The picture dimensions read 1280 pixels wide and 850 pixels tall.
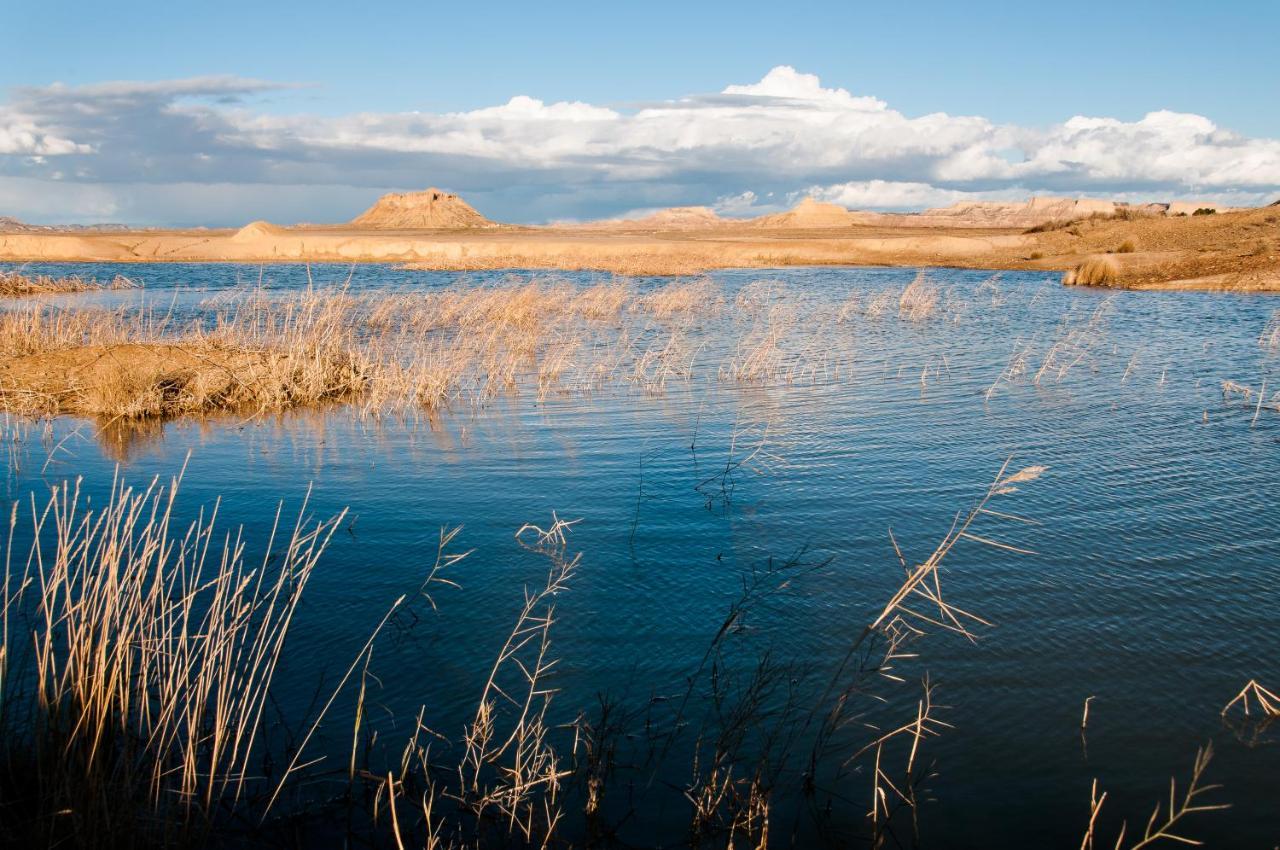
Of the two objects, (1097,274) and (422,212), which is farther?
(422,212)

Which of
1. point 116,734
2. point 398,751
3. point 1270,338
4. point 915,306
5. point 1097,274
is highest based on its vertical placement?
point 1097,274

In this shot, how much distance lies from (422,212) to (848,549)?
13626 cm

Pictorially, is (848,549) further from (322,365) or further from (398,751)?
(322,365)

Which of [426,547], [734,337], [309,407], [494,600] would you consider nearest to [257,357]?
[309,407]

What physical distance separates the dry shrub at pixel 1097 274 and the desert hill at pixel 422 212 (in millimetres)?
104606

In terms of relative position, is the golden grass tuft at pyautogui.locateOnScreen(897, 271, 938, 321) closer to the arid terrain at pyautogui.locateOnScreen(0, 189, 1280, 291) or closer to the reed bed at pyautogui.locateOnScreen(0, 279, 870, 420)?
the reed bed at pyautogui.locateOnScreen(0, 279, 870, 420)

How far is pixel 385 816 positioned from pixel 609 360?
1313 centimetres

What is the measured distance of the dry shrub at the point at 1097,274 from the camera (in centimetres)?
3397

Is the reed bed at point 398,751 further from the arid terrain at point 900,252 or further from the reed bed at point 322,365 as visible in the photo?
the arid terrain at point 900,252

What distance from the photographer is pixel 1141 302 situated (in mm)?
27359

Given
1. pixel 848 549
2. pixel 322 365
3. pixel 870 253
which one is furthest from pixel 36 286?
pixel 870 253

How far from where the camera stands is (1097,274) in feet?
112

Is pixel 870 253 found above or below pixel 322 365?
above

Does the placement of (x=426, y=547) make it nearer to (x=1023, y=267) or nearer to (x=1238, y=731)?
(x=1238, y=731)
